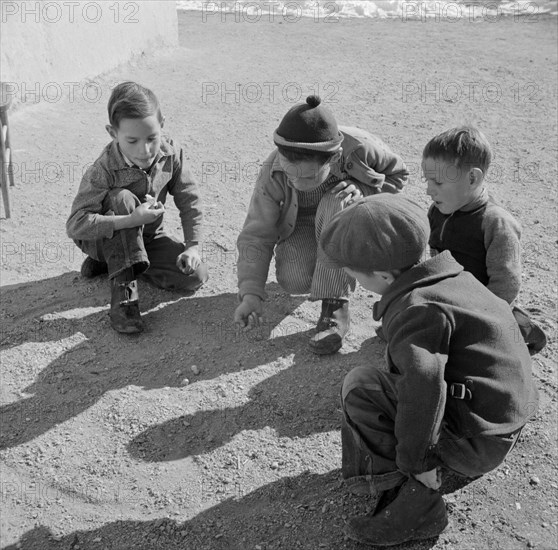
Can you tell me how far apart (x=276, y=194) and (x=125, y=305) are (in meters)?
0.92

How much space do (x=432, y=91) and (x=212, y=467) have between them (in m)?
5.03

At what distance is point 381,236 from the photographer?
91.8 inches

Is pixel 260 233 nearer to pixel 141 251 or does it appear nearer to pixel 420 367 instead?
pixel 141 251

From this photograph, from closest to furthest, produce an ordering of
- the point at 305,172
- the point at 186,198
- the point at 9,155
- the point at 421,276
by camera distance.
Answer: the point at 421,276 < the point at 305,172 < the point at 186,198 < the point at 9,155

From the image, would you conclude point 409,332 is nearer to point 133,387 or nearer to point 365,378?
point 365,378

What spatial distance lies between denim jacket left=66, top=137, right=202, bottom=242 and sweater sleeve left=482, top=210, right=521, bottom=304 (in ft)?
5.05

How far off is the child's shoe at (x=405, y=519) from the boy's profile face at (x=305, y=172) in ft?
4.69

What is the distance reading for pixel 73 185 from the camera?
5.27 metres

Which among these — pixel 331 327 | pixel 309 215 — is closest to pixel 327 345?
pixel 331 327

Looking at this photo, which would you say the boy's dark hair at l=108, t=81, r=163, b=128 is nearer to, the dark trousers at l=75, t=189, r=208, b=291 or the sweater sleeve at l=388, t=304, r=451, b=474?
the dark trousers at l=75, t=189, r=208, b=291

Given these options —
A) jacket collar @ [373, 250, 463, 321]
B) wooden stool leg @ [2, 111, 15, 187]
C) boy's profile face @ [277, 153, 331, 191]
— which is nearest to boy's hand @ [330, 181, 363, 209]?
boy's profile face @ [277, 153, 331, 191]

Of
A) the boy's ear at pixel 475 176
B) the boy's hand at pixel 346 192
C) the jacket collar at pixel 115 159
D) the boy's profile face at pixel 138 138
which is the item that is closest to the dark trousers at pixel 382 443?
the boy's ear at pixel 475 176

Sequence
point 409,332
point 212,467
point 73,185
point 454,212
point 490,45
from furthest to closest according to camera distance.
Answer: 1. point 490,45
2. point 73,185
3. point 454,212
4. point 212,467
5. point 409,332

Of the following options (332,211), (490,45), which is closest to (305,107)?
(332,211)
